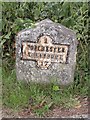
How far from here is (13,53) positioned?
176 inches

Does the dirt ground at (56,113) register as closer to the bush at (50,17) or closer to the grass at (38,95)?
the grass at (38,95)

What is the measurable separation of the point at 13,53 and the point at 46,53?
640mm

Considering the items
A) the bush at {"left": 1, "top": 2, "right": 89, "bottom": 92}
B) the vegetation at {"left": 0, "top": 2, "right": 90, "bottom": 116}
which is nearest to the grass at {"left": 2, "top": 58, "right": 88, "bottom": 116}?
the vegetation at {"left": 0, "top": 2, "right": 90, "bottom": 116}

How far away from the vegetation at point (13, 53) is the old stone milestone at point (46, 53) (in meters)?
0.09

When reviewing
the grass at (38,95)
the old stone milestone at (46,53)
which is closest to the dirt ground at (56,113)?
the grass at (38,95)

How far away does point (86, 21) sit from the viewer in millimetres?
4250

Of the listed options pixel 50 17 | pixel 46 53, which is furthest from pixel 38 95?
pixel 50 17

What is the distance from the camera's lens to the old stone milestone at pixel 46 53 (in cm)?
389

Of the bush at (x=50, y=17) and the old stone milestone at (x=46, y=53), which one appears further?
the bush at (x=50, y=17)

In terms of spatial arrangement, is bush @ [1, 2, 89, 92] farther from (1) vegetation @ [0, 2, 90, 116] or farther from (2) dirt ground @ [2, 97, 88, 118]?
(2) dirt ground @ [2, 97, 88, 118]

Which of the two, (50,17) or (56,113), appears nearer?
(56,113)

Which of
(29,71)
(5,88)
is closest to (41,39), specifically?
(29,71)

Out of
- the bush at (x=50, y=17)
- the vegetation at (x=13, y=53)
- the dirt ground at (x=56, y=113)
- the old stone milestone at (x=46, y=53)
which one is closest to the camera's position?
the dirt ground at (x=56, y=113)

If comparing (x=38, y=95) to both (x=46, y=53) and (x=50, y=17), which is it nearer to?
(x=46, y=53)
